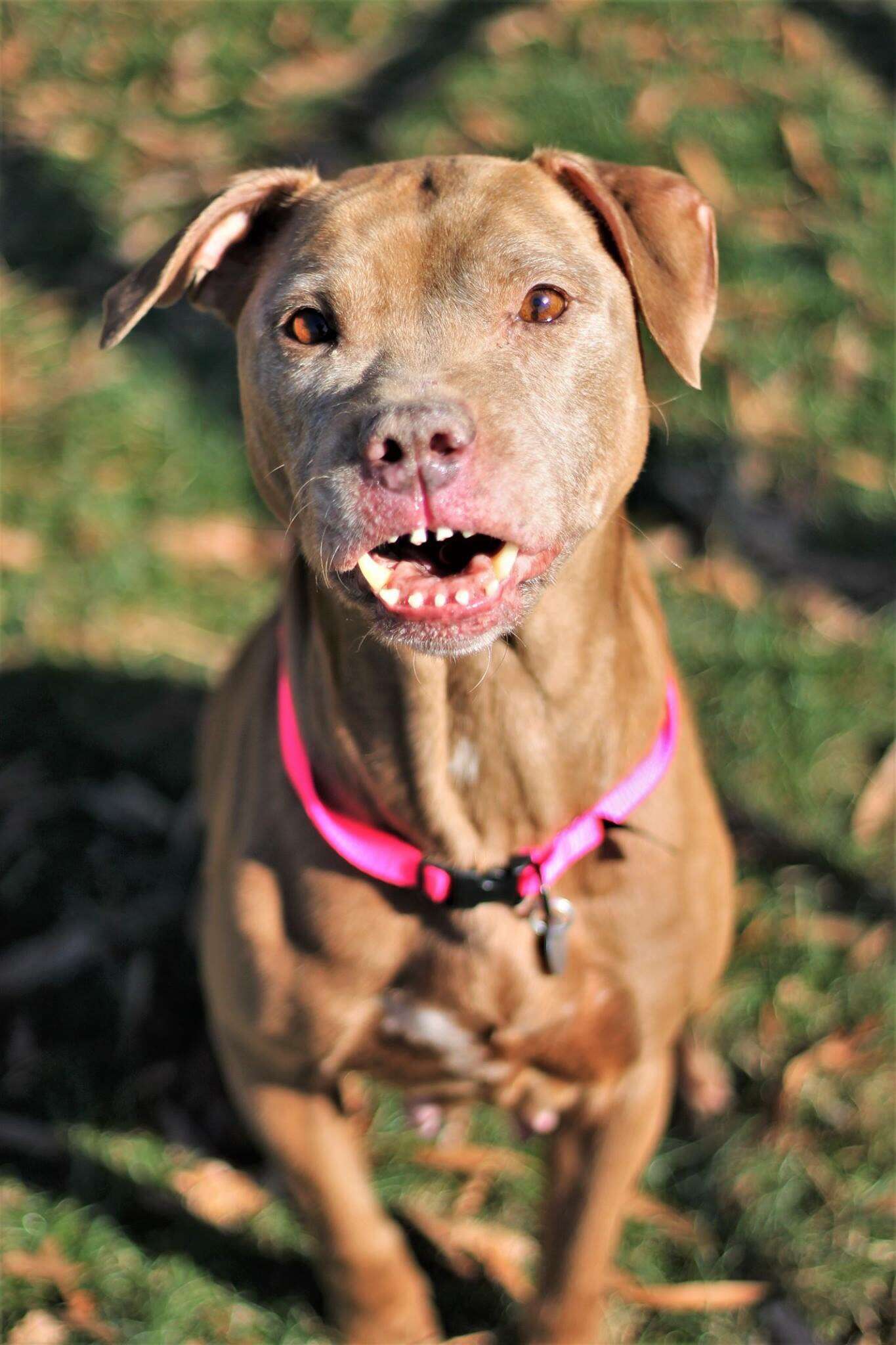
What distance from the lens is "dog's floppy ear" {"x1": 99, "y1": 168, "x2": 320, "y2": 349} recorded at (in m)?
2.73

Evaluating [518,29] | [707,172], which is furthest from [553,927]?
[518,29]

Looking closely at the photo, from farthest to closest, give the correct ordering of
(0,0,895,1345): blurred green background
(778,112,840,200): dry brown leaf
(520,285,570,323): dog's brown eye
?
(778,112,840,200): dry brown leaf
(0,0,895,1345): blurred green background
(520,285,570,323): dog's brown eye

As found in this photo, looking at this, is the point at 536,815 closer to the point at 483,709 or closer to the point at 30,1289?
the point at 483,709

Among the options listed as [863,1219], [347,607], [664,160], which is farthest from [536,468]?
[664,160]

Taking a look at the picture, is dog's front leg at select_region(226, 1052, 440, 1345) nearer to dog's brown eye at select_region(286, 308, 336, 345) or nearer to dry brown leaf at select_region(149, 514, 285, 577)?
dog's brown eye at select_region(286, 308, 336, 345)

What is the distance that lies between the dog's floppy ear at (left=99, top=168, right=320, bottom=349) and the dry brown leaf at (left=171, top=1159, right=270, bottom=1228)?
220cm

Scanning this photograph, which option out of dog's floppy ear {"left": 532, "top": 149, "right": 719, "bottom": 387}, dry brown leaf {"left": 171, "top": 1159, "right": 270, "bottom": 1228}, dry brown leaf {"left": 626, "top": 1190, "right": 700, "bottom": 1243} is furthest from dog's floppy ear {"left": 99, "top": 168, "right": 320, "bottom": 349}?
dry brown leaf {"left": 626, "top": 1190, "right": 700, "bottom": 1243}

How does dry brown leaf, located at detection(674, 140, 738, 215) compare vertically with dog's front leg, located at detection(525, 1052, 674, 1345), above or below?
above

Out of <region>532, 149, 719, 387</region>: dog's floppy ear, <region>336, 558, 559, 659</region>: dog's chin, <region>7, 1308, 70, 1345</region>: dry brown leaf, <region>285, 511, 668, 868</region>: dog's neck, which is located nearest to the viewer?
<region>336, 558, 559, 659</region>: dog's chin

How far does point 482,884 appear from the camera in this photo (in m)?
2.84

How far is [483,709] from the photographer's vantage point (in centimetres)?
282

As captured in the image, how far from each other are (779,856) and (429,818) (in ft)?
6.27

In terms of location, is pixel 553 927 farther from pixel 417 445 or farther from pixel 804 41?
pixel 804 41

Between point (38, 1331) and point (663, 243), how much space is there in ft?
9.44
